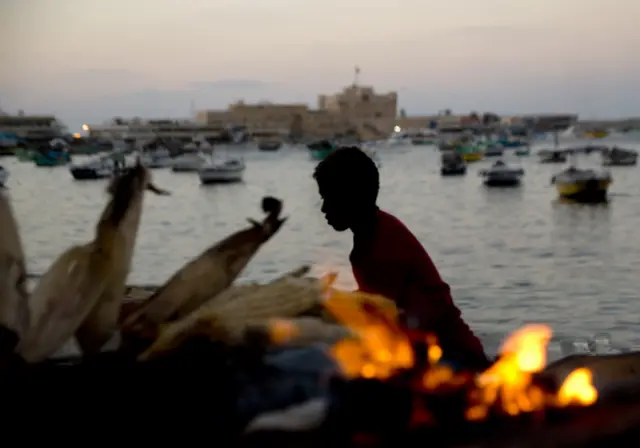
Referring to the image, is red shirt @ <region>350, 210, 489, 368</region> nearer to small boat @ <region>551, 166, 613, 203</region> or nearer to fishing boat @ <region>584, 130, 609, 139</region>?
small boat @ <region>551, 166, 613, 203</region>

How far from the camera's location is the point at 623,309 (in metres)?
25.3

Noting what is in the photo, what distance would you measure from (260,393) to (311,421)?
13 centimetres

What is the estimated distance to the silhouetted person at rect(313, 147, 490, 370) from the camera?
3207 millimetres

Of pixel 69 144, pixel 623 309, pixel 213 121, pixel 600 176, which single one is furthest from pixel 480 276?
pixel 213 121

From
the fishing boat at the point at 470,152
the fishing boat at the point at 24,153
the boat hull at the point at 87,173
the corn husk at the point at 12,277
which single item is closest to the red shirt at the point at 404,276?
the corn husk at the point at 12,277

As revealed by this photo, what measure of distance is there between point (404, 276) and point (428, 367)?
130 cm

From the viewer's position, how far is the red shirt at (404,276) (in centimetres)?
342

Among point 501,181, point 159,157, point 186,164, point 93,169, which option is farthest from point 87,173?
point 501,181

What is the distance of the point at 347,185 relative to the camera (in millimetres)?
3250

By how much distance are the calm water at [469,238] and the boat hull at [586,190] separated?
685 mm

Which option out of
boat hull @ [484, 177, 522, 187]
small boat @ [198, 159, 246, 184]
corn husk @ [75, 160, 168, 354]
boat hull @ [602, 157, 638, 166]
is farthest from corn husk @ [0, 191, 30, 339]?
boat hull @ [602, 157, 638, 166]

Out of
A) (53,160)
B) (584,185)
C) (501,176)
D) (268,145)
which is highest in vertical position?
(584,185)

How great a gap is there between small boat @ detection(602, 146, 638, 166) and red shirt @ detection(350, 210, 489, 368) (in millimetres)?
93601

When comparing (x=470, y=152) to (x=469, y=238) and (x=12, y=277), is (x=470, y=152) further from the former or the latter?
(x=12, y=277)
